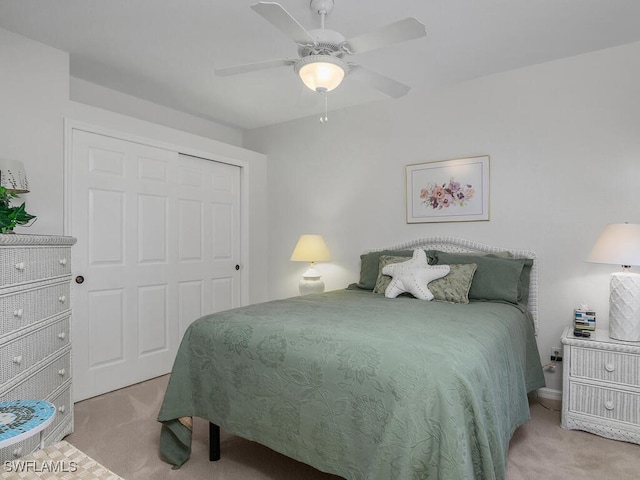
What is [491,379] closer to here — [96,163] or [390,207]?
[390,207]

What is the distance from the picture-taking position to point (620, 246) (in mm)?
2324

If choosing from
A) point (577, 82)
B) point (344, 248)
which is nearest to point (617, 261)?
point (577, 82)

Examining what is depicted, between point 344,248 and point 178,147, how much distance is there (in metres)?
1.80

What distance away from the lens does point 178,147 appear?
357cm

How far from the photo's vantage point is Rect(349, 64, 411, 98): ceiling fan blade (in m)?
2.10

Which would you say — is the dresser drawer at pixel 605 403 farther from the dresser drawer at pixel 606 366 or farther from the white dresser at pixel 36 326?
the white dresser at pixel 36 326

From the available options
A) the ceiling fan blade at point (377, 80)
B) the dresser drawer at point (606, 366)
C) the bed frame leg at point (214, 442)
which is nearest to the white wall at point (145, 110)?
the ceiling fan blade at point (377, 80)

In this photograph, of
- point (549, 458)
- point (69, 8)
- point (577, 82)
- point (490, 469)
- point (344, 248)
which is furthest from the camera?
point (344, 248)

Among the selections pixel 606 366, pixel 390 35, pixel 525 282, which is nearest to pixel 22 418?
pixel 390 35

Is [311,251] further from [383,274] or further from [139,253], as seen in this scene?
[139,253]

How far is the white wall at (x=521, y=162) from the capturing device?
2717 millimetres

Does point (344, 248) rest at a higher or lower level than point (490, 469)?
higher

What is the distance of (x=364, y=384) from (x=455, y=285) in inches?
59.9

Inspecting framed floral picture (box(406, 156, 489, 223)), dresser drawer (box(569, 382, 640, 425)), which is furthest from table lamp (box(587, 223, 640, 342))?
framed floral picture (box(406, 156, 489, 223))
